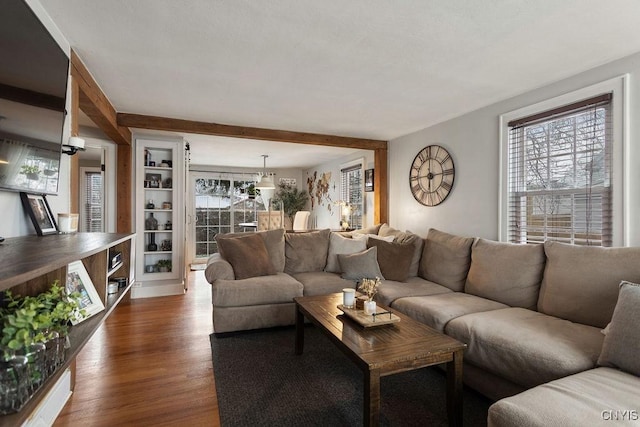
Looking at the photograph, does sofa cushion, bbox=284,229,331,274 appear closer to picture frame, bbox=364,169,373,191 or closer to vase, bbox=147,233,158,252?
picture frame, bbox=364,169,373,191

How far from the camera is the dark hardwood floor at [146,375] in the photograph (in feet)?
6.05

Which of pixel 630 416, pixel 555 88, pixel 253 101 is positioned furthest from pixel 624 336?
pixel 253 101

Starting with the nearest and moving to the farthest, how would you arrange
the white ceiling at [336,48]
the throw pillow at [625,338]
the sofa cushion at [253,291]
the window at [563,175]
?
the throw pillow at [625,338]
the white ceiling at [336,48]
the window at [563,175]
the sofa cushion at [253,291]

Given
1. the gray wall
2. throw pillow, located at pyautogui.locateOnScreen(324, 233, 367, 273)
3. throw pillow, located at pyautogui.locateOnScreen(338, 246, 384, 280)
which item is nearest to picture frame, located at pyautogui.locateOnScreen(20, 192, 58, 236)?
Result: throw pillow, located at pyautogui.locateOnScreen(338, 246, 384, 280)

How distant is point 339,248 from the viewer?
3.85 m

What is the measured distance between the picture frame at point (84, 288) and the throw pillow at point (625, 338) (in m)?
2.46

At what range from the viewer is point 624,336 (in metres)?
1.50

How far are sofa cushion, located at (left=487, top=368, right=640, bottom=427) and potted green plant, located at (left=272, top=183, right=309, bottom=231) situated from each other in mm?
6797

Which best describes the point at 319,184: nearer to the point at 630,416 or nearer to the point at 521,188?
the point at 521,188

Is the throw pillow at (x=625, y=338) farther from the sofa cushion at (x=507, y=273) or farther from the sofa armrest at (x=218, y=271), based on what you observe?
the sofa armrest at (x=218, y=271)

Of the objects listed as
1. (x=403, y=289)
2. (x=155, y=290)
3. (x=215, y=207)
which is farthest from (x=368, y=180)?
(x=215, y=207)

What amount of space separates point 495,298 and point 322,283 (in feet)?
5.20

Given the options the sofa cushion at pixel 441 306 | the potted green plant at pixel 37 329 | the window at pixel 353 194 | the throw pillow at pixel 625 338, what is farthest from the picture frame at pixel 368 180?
the potted green plant at pixel 37 329

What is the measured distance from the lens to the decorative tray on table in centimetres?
199
